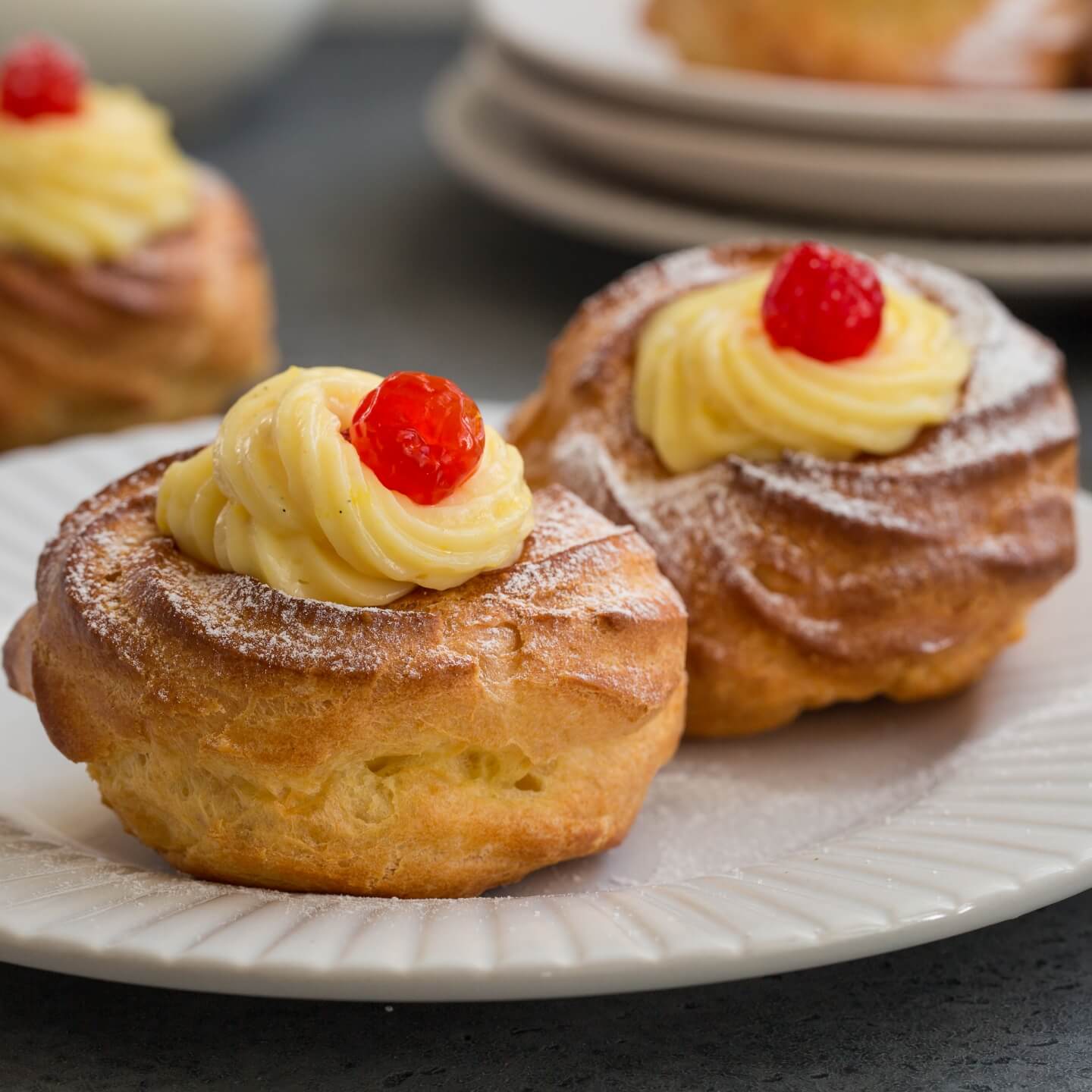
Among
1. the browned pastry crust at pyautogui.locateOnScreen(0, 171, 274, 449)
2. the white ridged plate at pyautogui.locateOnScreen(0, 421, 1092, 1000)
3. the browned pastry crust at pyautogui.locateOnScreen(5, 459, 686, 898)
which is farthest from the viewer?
the browned pastry crust at pyautogui.locateOnScreen(0, 171, 274, 449)

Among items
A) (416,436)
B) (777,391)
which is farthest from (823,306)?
(416,436)

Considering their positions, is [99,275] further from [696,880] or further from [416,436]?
[696,880]

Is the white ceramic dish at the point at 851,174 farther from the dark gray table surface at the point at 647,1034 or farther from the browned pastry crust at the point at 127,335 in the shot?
the dark gray table surface at the point at 647,1034

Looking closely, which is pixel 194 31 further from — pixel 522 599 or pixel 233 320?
pixel 522 599

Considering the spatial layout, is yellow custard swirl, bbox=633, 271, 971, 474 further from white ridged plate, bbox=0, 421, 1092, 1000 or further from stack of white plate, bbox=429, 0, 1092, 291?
stack of white plate, bbox=429, 0, 1092, 291

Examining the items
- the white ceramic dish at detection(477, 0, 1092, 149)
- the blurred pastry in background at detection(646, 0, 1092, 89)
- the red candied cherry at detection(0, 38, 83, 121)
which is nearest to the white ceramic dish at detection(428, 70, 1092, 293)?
the white ceramic dish at detection(477, 0, 1092, 149)

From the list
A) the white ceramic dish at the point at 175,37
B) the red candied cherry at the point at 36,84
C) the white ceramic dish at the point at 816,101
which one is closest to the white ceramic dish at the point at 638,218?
the white ceramic dish at the point at 816,101
